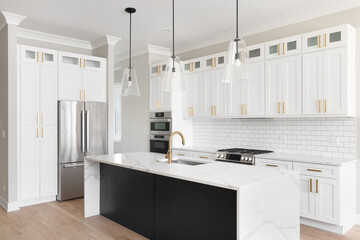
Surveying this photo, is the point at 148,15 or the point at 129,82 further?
the point at 148,15

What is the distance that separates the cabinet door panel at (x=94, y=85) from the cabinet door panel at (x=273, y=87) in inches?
119

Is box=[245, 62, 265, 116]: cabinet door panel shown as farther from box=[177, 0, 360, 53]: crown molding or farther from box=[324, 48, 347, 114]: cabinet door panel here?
box=[324, 48, 347, 114]: cabinet door panel

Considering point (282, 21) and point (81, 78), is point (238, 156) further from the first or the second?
point (81, 78)

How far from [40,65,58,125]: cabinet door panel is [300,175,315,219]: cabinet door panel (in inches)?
157

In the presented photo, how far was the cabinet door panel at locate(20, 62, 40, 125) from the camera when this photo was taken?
465 cm

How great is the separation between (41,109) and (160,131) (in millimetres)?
2175

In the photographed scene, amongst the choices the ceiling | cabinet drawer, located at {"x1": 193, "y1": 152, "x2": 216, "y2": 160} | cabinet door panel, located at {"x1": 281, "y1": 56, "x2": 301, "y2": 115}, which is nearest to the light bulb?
the ceiling

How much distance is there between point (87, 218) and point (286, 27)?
13.3 ft

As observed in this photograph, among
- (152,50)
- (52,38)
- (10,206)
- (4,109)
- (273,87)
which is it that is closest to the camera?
(273,87)

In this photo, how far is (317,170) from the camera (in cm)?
365

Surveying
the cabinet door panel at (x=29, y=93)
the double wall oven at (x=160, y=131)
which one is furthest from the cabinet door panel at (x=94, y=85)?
the double wall oven at (x=160, y=131)

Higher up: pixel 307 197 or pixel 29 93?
pixel 29 93

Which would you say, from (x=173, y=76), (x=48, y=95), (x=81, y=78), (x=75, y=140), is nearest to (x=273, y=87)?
(x=173, y=76)

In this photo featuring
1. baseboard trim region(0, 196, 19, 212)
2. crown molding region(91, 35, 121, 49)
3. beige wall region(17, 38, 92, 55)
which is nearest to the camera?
baseboard trim region(0, 196, 19, 212)
